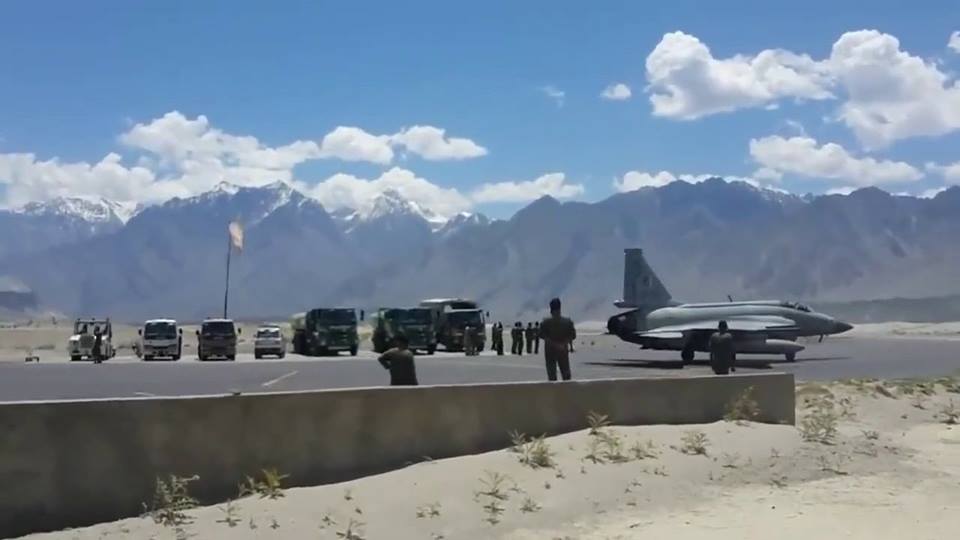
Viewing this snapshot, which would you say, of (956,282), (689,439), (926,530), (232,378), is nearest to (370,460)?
(689,439)

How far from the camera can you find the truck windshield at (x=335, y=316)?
53.0m

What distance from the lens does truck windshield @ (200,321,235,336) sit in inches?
1877

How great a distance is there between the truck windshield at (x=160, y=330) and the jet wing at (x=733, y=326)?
65.8 feet

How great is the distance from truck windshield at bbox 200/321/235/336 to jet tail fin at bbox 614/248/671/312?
17.2m

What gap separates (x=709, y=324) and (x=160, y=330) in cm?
2307

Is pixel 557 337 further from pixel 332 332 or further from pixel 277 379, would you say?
pixel 332 332

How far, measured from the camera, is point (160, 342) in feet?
155

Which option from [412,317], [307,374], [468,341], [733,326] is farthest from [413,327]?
[307,374]

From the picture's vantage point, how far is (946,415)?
2288 centimetres

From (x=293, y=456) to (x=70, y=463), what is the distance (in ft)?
7.27

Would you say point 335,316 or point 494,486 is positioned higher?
point 335,316

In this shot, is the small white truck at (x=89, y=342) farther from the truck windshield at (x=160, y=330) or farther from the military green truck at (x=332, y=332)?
the military green truck at (x=332, y=332)

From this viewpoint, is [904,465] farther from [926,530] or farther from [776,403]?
[926,530]

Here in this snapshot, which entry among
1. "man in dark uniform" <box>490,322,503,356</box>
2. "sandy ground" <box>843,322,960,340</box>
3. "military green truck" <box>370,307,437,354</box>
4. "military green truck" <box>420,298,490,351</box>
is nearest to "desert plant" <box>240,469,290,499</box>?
"man in dark uniform" <box>490,322,503,356</box>
